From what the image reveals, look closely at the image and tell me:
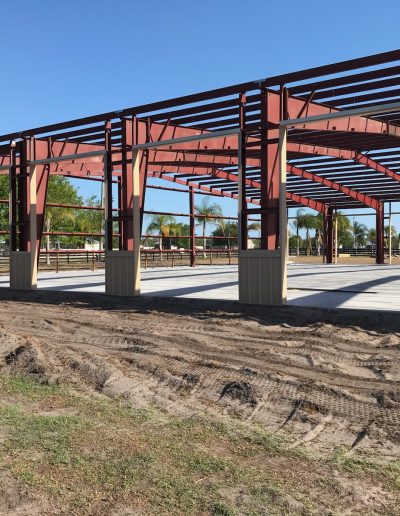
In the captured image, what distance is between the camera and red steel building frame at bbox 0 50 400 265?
11.5 m

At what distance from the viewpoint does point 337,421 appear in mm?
4727

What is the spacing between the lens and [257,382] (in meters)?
5.79

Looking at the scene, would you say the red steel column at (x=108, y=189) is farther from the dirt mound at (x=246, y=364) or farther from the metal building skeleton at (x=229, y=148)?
the dirt mound at (x=246, y=364)

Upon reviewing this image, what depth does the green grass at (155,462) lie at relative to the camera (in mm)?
3254

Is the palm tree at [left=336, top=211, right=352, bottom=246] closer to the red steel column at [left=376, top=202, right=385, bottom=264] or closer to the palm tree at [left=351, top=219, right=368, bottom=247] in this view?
the palm tree at [left=351, top=219, right=368, bottom=247]

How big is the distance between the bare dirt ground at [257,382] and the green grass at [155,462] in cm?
2

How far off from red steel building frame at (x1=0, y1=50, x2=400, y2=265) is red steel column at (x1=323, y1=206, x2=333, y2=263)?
8.81 metres

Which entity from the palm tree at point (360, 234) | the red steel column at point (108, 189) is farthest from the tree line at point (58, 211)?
the palm tree at point (360, 234)

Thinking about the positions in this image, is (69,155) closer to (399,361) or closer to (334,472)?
(399,361)

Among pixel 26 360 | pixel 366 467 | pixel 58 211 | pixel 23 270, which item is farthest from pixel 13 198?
pixel 58 211

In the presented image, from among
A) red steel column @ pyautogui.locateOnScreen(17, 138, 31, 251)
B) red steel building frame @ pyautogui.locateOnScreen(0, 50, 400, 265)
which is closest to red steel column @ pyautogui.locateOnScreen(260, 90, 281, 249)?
red steel building frame @ pyautogui.locateOnScreen(0, 50, 400, 265)

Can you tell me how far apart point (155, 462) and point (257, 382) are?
222cm

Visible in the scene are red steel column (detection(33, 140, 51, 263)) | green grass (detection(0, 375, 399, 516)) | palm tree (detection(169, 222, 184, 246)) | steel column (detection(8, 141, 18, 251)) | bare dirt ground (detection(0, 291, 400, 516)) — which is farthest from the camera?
palm tree (detection(169, 222, 184, 246))

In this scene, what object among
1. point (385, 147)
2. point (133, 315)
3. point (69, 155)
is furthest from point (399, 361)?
point (385, 147)
